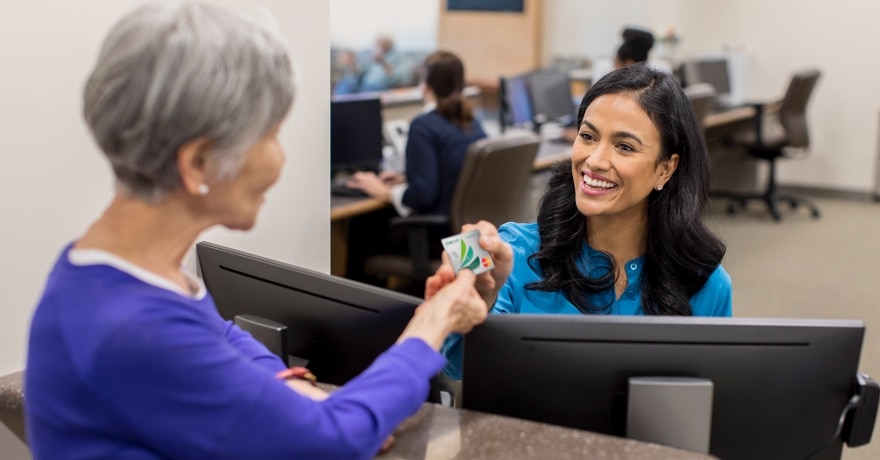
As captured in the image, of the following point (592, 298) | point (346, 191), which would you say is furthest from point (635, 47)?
point (592, 298)

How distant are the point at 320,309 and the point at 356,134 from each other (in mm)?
3146

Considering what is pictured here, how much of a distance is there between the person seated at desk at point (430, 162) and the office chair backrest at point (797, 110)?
10.3 feet

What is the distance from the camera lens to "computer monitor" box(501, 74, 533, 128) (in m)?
5.44

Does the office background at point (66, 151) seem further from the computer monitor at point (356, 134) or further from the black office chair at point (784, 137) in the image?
the black office chair at point (784, 137)

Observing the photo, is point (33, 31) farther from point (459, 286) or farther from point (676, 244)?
point (676, 244)

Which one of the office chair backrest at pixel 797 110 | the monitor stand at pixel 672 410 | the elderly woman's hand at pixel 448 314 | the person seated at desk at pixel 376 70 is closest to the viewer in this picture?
the elderly woman's hand at pixel 448 314

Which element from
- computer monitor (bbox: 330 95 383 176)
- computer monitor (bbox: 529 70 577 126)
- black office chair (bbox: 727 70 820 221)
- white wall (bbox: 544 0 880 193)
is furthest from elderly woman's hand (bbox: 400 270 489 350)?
white wall (bbox: 544 0 880 193)

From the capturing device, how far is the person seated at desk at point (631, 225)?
5.83 ft

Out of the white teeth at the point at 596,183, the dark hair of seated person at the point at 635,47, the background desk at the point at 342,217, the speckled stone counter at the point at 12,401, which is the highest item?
the dark hair of seated person at the point at 635,47

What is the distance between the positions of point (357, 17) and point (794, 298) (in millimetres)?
3997

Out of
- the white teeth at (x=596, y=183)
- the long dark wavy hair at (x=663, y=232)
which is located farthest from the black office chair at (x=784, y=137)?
the white teeth at (x=596, y=183)

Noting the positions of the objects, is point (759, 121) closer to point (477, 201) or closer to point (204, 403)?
point (477, 201)

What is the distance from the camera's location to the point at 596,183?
70.6 inches

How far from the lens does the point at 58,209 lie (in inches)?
65.0
